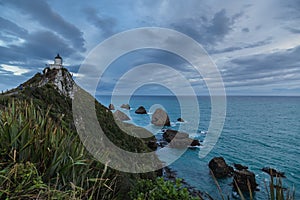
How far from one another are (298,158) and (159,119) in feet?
114

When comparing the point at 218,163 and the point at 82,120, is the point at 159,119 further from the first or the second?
the point at 82,120

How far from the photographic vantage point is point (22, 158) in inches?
117

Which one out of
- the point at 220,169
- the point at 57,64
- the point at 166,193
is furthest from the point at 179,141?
the point at 166,193

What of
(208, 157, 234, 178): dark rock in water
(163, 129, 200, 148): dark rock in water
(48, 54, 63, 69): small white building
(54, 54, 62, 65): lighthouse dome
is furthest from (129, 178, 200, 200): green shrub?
(163, 129, 200, 148): dark rock in water

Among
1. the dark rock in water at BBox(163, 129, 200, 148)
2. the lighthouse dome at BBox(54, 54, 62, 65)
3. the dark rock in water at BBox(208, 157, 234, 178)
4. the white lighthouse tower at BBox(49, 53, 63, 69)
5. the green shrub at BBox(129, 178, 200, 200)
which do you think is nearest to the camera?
the green shrub at BBox(129, 178, 200, 200)

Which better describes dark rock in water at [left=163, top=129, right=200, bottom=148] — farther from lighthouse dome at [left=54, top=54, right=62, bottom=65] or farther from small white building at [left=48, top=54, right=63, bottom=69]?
lighthouse dome at [left=54, top=54, right=62, bottom=65]

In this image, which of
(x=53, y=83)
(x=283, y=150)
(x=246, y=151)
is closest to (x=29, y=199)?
(x=53, y=83)

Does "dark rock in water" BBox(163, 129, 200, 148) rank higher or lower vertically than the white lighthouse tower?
lower

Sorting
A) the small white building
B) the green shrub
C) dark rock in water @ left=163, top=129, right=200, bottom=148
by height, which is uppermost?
the small white building

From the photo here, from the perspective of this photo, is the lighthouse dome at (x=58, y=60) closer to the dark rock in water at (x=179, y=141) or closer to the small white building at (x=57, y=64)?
the small white building at (x=57, y=64)

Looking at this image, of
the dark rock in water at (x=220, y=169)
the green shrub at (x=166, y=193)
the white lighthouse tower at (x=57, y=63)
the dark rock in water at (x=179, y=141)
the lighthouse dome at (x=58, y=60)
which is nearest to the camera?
the green shrub at (x=166, y=193)

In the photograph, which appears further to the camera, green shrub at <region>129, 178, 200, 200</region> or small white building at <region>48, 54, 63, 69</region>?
small white building at <region>48, 54, 63, 69</region>

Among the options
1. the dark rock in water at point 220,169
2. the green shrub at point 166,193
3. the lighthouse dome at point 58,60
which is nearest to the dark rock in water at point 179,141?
the dark rock in water at point 220,169

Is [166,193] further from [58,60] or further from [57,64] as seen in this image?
[58,60]
